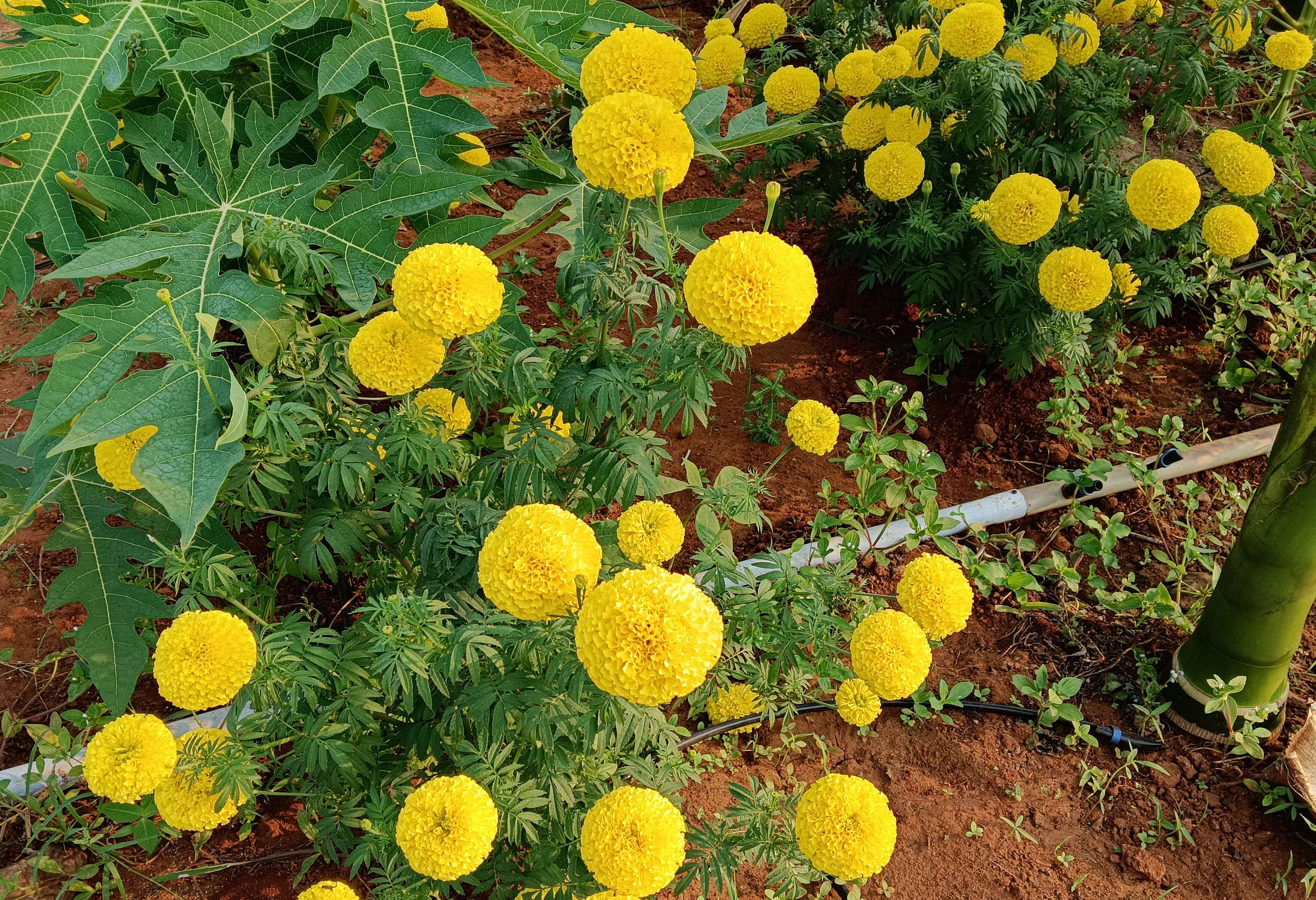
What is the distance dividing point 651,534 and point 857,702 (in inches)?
23.8

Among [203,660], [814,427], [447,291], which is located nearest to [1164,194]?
[814,427]

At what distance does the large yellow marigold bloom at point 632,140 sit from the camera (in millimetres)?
1325

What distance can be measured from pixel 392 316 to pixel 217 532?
66 centimetres

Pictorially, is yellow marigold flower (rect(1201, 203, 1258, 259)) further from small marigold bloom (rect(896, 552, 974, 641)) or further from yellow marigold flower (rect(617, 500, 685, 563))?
yellow marigold flower (rect(617, 500, 685, 563))

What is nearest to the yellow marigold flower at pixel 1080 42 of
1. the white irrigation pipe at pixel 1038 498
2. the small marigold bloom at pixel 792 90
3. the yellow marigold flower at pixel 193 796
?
the small marigold bloom at pixel 792 90

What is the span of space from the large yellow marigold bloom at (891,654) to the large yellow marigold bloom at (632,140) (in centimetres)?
84

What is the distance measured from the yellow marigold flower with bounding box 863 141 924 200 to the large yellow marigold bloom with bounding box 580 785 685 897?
1992mm

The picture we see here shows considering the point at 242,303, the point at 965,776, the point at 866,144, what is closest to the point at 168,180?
the point at 242,303

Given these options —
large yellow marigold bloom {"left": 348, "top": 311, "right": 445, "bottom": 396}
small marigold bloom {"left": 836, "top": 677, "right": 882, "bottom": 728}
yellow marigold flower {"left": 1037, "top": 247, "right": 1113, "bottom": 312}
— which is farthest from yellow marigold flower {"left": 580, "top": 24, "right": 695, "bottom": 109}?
A: yellow marigold flower {"left": 1037, "top": 247, "right": 1113, "bottom": 312}

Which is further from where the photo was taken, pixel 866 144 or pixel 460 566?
pixel 866 144

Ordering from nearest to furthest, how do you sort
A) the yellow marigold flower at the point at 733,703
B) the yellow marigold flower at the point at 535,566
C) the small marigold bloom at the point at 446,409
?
1. the yellow marigold flower at the point at 535,566
2. the small marigold bloom at the point at 446,409
3. the yellow marigold flower at the point at 733,703

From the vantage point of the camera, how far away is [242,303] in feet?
5.32

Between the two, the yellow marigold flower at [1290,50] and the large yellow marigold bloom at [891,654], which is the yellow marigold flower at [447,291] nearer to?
the large yellow marigold bloom at [891,654]

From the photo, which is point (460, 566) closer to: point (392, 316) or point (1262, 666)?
point (392, 316)
